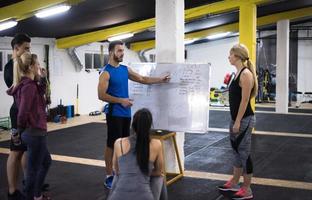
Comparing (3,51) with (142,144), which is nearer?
(142,144)

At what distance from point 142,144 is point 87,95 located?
360 inches

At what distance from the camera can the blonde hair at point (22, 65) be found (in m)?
3.35

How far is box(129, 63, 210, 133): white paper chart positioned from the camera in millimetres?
4348

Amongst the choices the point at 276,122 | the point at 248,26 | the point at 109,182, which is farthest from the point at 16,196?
the point at 276,122

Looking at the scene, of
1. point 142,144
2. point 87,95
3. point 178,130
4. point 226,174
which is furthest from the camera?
point 87,95

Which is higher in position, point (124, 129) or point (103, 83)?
point (103, 83)

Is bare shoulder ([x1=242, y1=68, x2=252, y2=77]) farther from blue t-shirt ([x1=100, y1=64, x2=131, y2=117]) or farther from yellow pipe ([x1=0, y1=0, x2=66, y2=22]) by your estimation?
yellow pipe ([x1=0, y1=0, x2=66, y2=22])

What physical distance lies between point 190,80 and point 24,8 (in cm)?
297

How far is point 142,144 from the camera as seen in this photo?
93.3 inches

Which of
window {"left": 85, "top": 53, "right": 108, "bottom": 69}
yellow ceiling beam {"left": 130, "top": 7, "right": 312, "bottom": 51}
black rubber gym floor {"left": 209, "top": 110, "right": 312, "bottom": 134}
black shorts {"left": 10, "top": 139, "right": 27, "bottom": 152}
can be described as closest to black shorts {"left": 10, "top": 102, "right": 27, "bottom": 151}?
black shorts {"left": 10, "top": 139, "right": 27, "bottom": 152}

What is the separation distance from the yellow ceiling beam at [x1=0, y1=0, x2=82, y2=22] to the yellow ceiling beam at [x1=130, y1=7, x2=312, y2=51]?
7.06m

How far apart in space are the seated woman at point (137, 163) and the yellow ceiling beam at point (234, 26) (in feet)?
32.7

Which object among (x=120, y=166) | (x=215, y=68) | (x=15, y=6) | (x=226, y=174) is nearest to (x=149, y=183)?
(x=120, y=166)

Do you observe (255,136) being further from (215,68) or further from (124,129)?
(215,68)
